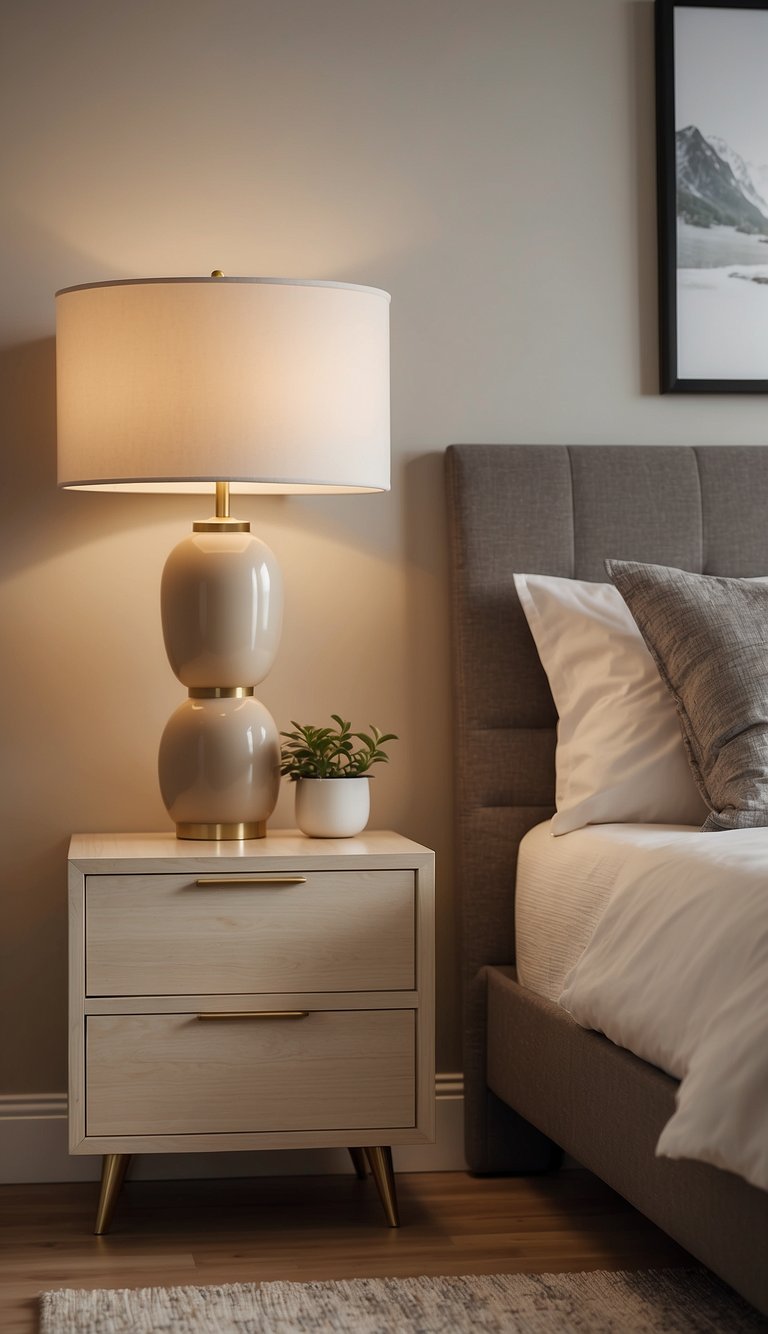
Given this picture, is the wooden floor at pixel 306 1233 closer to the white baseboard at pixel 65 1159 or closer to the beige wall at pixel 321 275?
the white baseboard at pixel 65 1159

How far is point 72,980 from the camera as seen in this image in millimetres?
2154

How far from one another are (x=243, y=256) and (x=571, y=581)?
2.75 feet

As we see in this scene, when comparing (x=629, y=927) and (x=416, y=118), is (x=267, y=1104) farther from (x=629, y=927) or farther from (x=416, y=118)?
(x=416, y=118)

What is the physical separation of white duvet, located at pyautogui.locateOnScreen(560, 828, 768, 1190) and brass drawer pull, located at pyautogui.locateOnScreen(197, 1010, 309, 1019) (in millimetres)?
449

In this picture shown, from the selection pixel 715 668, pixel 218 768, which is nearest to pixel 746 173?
pixel 715 668

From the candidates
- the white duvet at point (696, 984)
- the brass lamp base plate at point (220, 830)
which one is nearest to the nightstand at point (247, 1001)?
the brass lamp base plate at point (220, 830)

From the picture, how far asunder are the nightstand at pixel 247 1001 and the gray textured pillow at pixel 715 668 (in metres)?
0.47

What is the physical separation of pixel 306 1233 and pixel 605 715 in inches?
37.4

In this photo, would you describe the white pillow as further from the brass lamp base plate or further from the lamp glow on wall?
the brass lamp base plate

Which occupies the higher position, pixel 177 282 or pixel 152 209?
pixel 152 209

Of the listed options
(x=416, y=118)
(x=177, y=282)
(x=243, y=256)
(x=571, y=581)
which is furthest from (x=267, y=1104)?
(x=416, y=118)

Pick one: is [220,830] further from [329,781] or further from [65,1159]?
[65,1159]

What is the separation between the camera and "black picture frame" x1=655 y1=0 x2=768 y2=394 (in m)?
2.71

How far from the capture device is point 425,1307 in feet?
6.27
